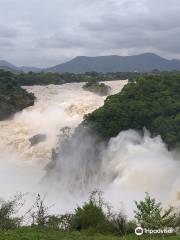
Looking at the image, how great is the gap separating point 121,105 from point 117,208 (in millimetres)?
12765

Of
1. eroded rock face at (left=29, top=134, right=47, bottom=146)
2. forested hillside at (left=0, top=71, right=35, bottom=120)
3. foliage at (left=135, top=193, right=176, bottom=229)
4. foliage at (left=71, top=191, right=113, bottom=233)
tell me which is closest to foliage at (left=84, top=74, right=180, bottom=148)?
eroded rock face at (left=29, top=134, right=47, bottom=146)

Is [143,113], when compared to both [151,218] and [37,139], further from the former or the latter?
[151,218]

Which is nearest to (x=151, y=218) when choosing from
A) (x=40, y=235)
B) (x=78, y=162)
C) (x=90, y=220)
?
(x=90, y=220)

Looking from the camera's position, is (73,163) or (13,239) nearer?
(13,239)

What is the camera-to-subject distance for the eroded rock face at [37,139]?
36.4 meters

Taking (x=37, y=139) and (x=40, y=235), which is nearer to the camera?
(x=40, y=235)

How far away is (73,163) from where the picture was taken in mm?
32938

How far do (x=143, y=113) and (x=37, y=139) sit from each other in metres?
7.80

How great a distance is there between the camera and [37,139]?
36.9m

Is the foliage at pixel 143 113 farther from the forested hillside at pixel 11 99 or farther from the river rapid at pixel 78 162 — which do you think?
the forested hillside at pixel 11 99

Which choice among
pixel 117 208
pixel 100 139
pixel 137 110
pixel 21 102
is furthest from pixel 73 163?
pixel 21 102

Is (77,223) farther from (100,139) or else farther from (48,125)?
(48,125)

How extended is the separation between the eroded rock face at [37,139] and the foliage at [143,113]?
11.7 ft

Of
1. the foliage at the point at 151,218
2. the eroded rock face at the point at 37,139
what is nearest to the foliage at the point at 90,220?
the foliage at the point at 151,218
